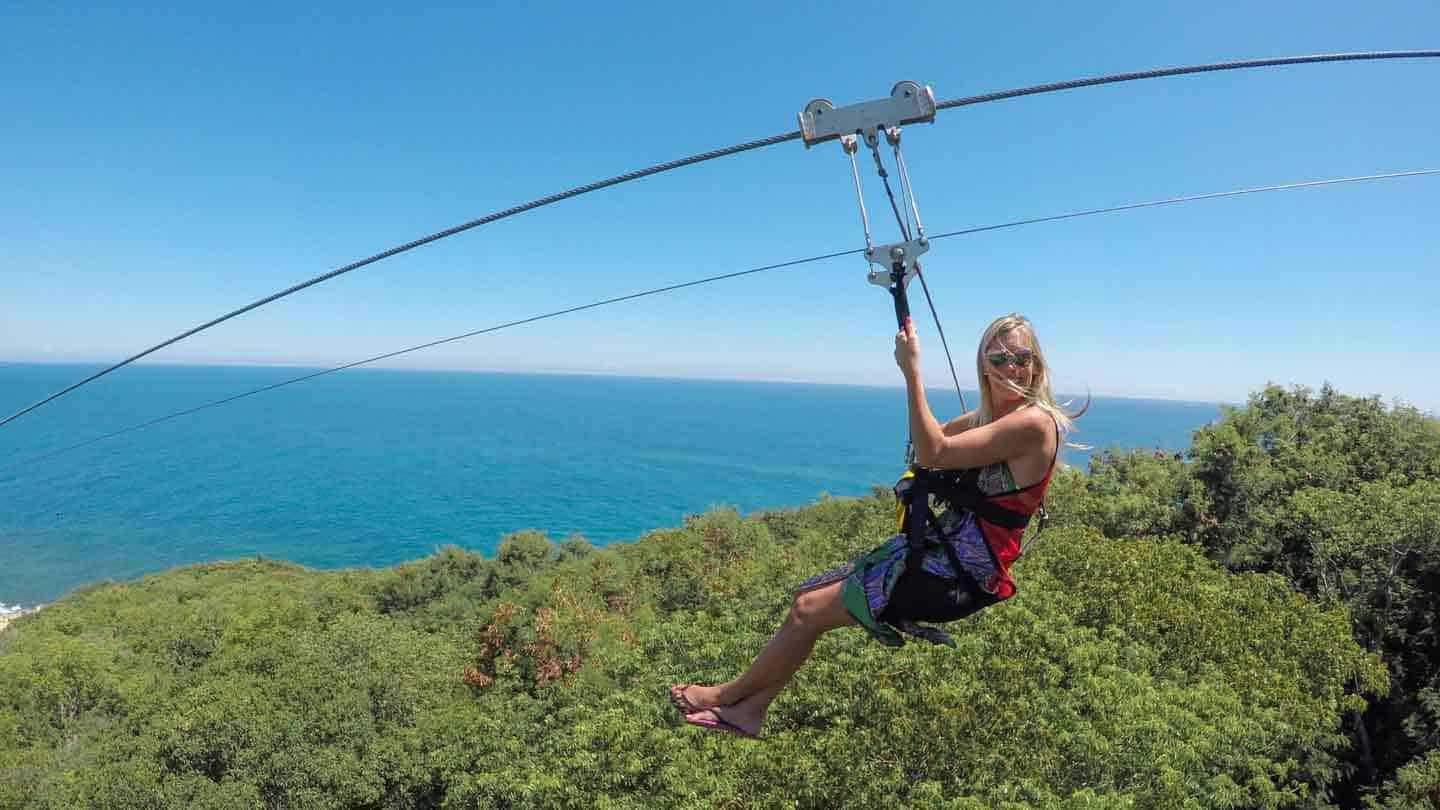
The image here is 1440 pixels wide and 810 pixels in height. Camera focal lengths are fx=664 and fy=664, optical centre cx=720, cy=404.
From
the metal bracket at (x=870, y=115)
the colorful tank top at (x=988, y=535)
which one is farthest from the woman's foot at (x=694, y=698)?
the metal bracket at (x=870, y=115)

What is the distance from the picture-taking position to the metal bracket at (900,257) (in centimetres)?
304

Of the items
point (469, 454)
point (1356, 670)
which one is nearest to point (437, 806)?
point (1356, 670)

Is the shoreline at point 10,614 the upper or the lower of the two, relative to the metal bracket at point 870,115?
lower

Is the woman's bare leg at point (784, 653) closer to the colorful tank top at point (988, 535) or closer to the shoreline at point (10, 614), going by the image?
the colorful tank top at point (988, 535)

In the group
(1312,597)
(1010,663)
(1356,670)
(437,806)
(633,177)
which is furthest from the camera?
(1312,597)

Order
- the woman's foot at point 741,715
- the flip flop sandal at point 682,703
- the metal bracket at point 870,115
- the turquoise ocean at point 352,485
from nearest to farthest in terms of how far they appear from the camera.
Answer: the metal bracket at point 870,115, the woman's foot at point 741,715, the flip flop sandal at point 682,703, the turquoise ocean at point 352,485

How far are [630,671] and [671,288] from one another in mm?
11999

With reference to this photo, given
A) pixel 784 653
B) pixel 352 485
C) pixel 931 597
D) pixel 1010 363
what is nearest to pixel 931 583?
pixel 931 597

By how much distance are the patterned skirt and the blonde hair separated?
1.69 ft

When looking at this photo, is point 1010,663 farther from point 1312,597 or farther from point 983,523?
point 1312,597

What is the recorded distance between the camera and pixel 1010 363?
2.86m

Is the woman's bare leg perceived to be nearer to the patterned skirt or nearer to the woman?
the woman

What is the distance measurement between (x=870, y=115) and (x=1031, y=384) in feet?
4.92

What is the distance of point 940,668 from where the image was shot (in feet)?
35.8
